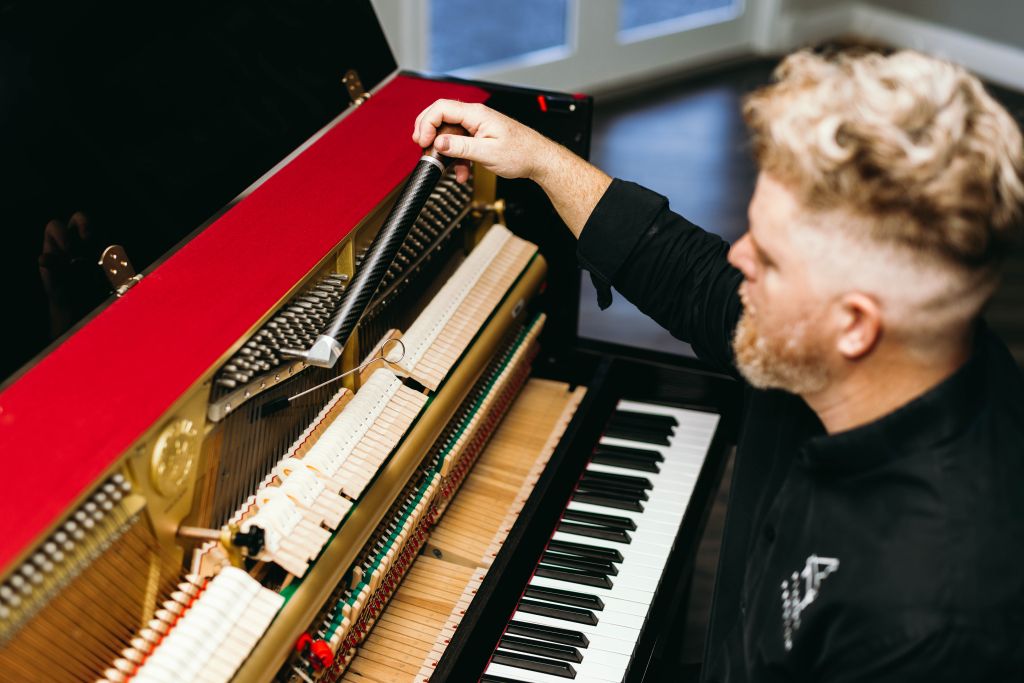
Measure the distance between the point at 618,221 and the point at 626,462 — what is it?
2.11ft

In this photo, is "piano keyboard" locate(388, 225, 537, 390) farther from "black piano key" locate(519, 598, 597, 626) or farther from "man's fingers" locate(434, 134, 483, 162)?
"black piano key" locate(519, 598, 597, 626)

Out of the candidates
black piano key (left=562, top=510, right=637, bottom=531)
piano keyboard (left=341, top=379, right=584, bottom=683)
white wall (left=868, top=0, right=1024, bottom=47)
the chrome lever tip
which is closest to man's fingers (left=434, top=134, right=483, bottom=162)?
the chrome lever tip

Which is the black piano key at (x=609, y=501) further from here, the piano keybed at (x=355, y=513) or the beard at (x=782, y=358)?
the beard at (x=782, y=358)

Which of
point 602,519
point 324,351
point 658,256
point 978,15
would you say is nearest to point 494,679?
point 602,519

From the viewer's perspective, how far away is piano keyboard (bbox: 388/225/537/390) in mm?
1968

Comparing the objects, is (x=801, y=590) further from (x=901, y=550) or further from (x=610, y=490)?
(x=610, y=490)

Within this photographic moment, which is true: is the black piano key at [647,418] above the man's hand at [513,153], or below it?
above

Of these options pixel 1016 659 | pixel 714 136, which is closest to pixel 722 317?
pixel 1016 659

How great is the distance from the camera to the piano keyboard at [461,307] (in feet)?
6.46

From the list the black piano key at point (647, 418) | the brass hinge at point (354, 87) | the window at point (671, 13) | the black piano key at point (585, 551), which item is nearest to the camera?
the black piano key at point (585, 551)

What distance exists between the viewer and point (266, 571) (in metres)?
1.58

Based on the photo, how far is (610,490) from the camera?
2316 millimetres

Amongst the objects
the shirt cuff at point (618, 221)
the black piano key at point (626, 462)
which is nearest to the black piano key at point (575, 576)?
the black piano key at point (626, 462)

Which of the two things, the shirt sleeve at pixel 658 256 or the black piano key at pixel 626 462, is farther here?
the black piano key at pixel 626 462
